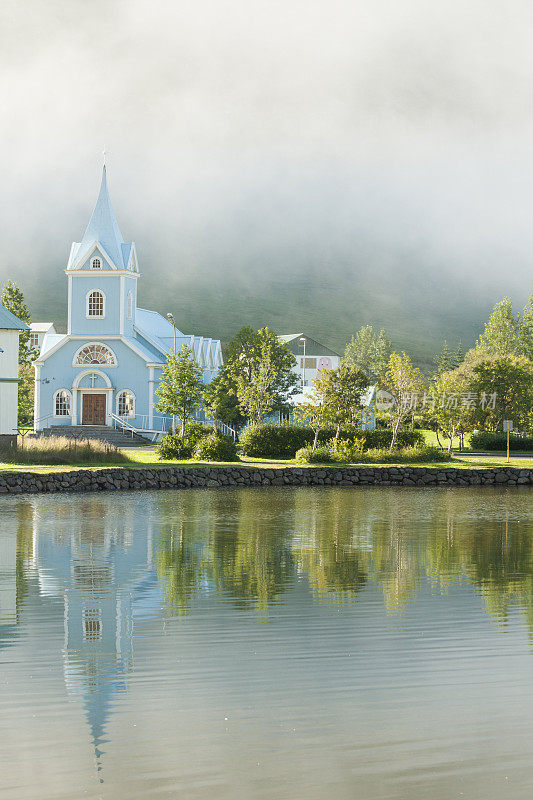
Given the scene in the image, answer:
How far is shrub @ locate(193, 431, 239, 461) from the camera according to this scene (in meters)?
40.6

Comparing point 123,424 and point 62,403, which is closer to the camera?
point 123,424

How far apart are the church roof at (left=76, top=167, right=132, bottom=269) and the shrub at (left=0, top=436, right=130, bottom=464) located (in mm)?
Answer: 21622

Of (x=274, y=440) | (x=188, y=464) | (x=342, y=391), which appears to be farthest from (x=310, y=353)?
(x=188, y=464)

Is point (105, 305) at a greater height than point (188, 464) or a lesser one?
greater

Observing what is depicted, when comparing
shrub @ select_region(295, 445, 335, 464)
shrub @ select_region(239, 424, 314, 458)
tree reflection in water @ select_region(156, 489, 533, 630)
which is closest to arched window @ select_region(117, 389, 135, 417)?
shrub @ select_region(239, 424, 314, 458)

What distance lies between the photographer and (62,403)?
184 feet

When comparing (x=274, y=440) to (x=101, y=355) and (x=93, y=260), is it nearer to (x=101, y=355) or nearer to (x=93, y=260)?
(x=101, y=355)

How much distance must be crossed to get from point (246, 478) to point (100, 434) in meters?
19.8

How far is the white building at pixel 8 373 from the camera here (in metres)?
41.1

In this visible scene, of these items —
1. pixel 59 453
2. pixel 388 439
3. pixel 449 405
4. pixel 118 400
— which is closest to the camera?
pixel 59 453

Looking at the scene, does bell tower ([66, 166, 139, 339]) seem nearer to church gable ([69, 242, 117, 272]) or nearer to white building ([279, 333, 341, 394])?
church gable ([69, 242, 117, 272])

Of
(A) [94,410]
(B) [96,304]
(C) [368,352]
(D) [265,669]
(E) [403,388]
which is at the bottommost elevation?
(D) [265,669]

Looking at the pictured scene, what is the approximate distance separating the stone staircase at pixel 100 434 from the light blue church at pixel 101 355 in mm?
1194

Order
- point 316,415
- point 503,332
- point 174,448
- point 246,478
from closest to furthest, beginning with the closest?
point 246,478
point 174,448
point 316,415
point 503,332
